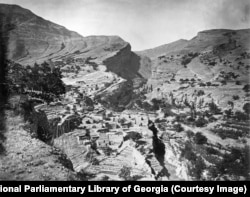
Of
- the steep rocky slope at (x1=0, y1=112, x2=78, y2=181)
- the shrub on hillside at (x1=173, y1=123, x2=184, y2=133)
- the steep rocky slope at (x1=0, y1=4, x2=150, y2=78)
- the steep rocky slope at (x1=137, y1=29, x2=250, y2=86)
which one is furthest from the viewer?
the steep rocky slope at (x1=0, y1=4, x2=150, y2=78)

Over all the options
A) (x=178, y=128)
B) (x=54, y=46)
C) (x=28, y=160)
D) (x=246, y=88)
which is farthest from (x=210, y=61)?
(x=28, y=160)

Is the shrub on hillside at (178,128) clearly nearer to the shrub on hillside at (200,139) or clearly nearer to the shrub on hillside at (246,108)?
the shrub on hillside at (200,139)

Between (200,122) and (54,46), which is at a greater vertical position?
(54,46)

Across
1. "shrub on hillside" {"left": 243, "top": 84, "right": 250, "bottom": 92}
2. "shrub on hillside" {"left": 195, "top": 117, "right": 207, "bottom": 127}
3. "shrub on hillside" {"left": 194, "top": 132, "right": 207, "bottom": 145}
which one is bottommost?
"shrub on hillside" {"left": 194, "top": 132, "right": 207, "bottom": 145}

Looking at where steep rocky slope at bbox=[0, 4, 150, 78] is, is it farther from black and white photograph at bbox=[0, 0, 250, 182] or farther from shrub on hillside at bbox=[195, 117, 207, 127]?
shrub on hillside at bbox=[195, 117, 207, 127]

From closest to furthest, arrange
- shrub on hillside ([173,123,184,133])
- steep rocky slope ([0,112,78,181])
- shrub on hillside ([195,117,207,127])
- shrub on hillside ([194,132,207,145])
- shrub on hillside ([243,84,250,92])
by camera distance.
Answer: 1. steep rocky slope ([0,112,78,181])
2. shrub on hillside ([194,132,207,145])
3. shrub on hillside ([173,123,184,133])
4. shrub on hillside ([195,117,207,127])
5. shrub on hillside ([243,84,250,92])

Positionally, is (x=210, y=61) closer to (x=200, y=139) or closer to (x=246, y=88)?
(x=246, y=88)

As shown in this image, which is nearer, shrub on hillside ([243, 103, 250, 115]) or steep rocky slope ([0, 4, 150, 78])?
shrub on hillside ([243, 103, 250, 115])

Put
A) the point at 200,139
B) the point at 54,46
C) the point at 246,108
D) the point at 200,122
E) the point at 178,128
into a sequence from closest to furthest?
the point at 200,139
the point at 178,128
the point at 200,122
the point at 246,108
the point at 54,46

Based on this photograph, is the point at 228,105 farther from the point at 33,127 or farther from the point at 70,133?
the point at 33,127

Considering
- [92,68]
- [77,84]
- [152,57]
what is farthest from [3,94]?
[152,57]

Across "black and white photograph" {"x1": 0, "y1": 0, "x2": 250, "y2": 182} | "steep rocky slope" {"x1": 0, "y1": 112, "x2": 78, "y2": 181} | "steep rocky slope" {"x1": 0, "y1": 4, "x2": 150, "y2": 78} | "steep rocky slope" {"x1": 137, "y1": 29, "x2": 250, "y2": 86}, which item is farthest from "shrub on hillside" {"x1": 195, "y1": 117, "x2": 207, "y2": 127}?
"steep rocky slope" {"x1": 0, "y1": 4, "x2": 150, "y2": 78}
